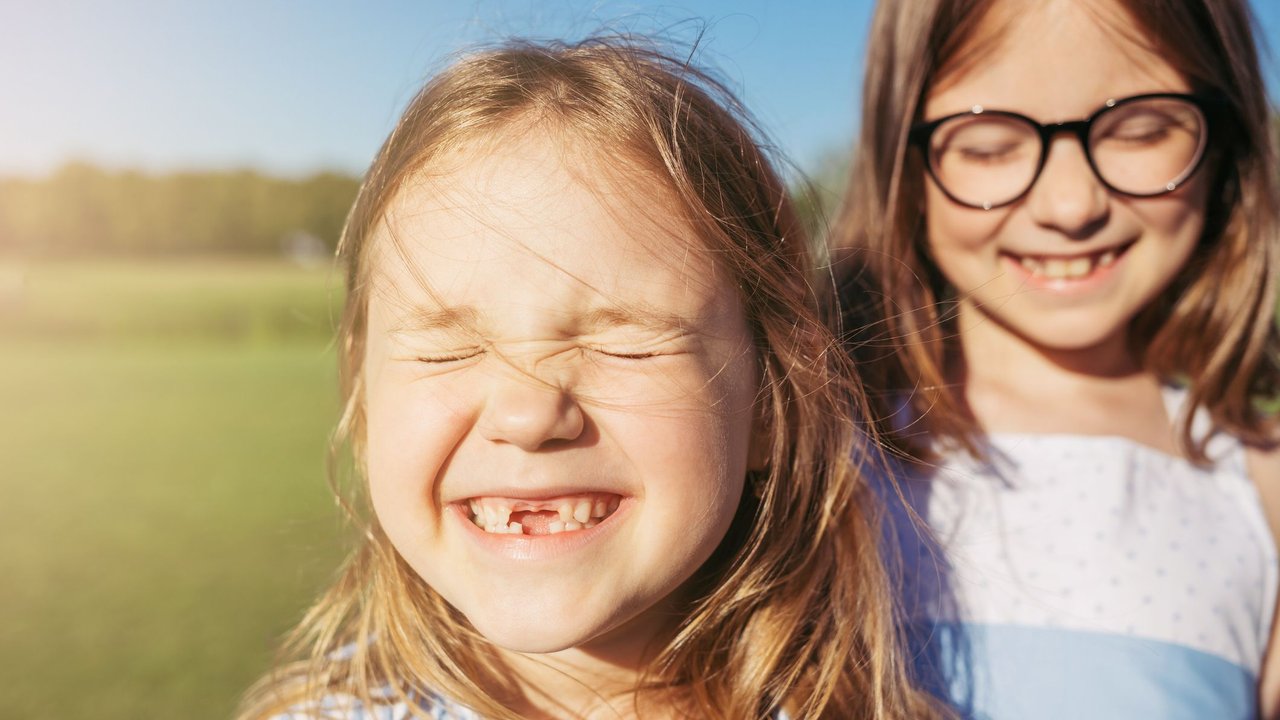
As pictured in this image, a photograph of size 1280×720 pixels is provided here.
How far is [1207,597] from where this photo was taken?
1861 millimetres

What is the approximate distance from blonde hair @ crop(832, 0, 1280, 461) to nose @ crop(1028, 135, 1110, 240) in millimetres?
272

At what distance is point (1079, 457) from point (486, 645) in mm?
1276

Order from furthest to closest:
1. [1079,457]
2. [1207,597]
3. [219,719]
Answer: [219,719], [1079,457], [1207,597]

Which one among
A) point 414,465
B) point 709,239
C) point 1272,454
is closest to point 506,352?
point 414,465

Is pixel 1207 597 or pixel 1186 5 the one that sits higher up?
pixel 1186 5

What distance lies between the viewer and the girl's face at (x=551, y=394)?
127cm

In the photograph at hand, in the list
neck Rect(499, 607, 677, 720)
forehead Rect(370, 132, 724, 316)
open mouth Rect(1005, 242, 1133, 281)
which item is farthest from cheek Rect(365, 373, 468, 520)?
open mouth Rect(1005, 242, 1133, 281)

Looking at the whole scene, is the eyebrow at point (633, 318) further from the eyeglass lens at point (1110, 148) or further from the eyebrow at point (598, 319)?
the eyeglass lens at point (1110, 148)

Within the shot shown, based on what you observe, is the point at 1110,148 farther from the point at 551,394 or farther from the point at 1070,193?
the point at 551,394

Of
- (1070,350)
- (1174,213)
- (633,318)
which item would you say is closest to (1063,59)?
(1174,213)

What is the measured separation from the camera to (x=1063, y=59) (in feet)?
6.04

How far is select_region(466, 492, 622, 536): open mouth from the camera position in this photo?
1.34 m

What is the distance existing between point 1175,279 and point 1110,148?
588mm

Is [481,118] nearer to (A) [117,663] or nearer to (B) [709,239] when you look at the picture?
(B) [709,239]
